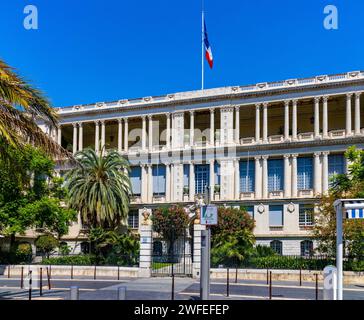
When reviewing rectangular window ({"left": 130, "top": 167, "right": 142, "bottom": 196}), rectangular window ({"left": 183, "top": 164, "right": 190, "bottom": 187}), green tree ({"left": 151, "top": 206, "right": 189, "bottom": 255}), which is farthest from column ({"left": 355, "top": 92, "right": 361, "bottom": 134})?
rectangular window ({"left": 130, "top": 167, "right": 142, "bottom": 196})

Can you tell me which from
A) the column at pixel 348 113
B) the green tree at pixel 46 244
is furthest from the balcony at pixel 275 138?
the green tree at pixel 46 244

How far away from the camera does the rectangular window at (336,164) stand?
4847cm

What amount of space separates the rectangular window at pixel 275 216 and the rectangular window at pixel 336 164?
600 centimetres

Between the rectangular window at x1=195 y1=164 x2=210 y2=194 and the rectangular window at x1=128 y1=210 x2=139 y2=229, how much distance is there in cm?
727

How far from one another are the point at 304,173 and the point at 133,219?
62.1ft

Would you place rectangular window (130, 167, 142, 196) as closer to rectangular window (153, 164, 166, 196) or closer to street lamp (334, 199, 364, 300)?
rectangular window (153, 164, 166, 196)

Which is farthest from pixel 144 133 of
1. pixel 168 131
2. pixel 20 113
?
pixel 20 113

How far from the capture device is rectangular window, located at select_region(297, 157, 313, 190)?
4981cm

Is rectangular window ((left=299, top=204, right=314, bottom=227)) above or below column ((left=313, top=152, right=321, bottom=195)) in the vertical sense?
below

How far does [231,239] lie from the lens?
35.5 meters

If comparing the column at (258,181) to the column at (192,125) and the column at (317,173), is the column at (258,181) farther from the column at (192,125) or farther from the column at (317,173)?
the column at (192,125)

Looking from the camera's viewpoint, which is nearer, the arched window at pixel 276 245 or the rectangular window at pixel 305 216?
the rectangular window at pixel 305 216
